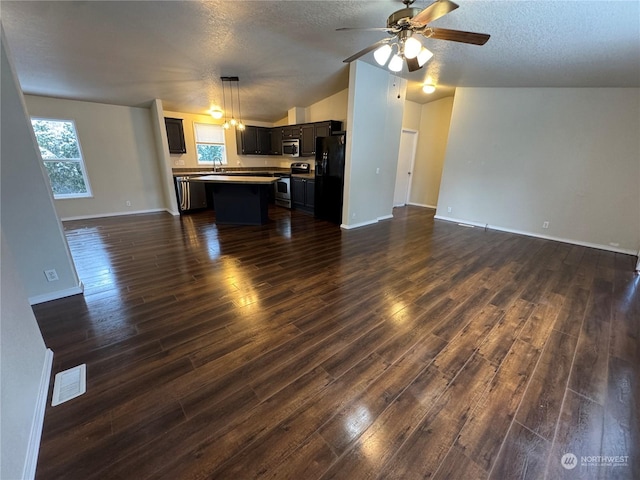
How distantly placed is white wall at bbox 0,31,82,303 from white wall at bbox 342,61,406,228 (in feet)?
13.0

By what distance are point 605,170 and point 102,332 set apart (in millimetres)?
6943

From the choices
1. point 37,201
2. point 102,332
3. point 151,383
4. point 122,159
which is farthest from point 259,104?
point 151,383

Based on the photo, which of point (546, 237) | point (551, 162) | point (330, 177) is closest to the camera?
point (551, 162)

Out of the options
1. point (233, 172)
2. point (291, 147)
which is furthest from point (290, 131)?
point (233, 172)

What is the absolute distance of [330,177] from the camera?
5.36 metres

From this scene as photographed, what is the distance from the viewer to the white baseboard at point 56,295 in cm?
242

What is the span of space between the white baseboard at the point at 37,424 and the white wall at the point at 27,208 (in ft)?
3.72

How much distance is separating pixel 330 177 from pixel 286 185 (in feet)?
5.37

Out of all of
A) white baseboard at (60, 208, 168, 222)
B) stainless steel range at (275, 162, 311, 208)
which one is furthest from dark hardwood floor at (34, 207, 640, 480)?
stainless steel range at (275, 162, 311, 208)

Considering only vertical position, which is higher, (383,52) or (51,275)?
(383,52)

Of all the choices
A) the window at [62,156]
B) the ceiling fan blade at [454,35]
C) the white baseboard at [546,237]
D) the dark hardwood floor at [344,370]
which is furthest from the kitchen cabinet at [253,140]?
the ceiling fan blade at [454,35]

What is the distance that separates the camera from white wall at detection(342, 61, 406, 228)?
4422 mm

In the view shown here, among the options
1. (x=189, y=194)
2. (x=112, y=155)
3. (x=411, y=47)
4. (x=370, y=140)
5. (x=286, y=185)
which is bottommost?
(x=189, y=194)

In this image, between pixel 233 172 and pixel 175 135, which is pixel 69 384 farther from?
pixel 233 172
